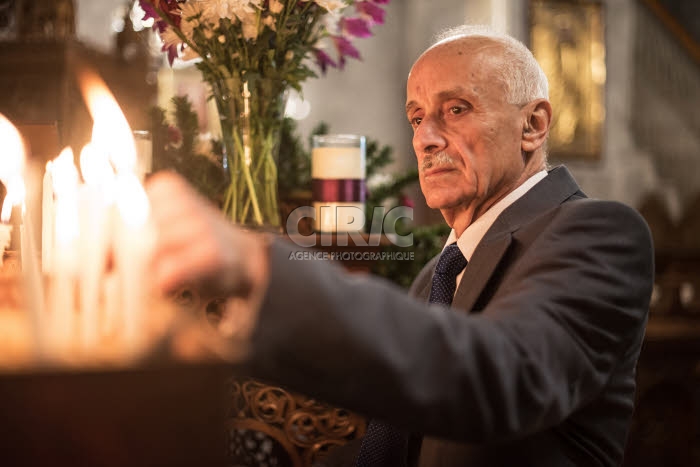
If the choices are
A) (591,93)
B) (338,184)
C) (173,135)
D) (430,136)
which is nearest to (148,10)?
(173,135)

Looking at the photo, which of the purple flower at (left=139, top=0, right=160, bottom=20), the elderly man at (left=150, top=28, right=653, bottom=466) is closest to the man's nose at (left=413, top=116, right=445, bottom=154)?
the elderly man at (left=150, top=28, right=653, bottom=466)

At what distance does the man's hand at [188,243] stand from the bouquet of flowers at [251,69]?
4.02 ft

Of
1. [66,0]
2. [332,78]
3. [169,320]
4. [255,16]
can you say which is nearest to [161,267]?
[169,320]

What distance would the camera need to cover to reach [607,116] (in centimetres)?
657

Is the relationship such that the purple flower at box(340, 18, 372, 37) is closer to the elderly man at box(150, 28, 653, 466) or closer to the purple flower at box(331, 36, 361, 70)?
the purple flower at box(331, 36, 361, 70)

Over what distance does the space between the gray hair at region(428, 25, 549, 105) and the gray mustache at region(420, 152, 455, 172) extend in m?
0.21

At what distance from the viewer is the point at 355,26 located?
2.10m

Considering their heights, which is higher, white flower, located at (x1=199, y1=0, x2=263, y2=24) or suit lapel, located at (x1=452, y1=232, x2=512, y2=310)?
white flower, located at (x1=199, y1=0, x2=263, y2=24)

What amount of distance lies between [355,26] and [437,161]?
555 millimetres

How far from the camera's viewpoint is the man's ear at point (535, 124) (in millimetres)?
1842

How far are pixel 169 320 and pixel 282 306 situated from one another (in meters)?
0.14

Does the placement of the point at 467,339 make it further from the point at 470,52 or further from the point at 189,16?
the point at 189,16

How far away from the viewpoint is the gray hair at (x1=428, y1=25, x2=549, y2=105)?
1738 mm

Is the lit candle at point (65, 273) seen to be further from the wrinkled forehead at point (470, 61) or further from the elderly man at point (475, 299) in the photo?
the wrinkled forehead at point (470, 61)
